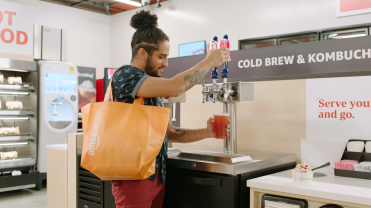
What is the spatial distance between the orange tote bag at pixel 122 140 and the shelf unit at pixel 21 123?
3815 millimetres

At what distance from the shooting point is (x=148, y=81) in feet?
4.42

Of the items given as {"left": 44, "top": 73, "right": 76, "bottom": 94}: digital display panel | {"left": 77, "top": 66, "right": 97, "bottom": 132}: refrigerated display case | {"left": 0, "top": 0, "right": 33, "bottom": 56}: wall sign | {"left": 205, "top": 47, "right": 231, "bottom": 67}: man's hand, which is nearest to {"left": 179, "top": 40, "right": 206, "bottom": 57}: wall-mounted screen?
{"left": 77, "top": 66, "right": 97, "bottom": 132}: refrigerated display case

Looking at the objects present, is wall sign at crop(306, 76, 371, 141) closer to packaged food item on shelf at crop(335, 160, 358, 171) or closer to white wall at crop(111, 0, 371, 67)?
packaged food item on shelf at crop(335, 160, 358, 171)

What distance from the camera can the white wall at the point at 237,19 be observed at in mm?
5516

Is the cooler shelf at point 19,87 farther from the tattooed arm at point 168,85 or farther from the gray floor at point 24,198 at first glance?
the tattooed arm at point 168,85

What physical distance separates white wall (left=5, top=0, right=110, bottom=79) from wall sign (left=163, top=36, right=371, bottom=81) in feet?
20.5

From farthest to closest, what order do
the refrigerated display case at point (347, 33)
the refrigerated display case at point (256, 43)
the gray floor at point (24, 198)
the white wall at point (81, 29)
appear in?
the white wall at point (81, 29) → the refrigerated display case at point (256, 43) → the refrigerated display case at point (347, 33) → the gray floor at point (24, 198)

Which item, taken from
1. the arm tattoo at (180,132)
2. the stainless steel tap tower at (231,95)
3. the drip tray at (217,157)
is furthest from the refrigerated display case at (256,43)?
the drip tray at (217,157)

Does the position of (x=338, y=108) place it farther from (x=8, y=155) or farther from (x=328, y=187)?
(x=8, y=155)

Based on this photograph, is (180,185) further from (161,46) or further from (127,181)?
(161,46)

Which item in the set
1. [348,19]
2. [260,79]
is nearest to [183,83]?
[260,79]

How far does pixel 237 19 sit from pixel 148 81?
5.49 metres

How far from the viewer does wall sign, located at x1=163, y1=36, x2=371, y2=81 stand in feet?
5.71

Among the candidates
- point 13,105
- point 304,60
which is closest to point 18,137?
point 13,105
